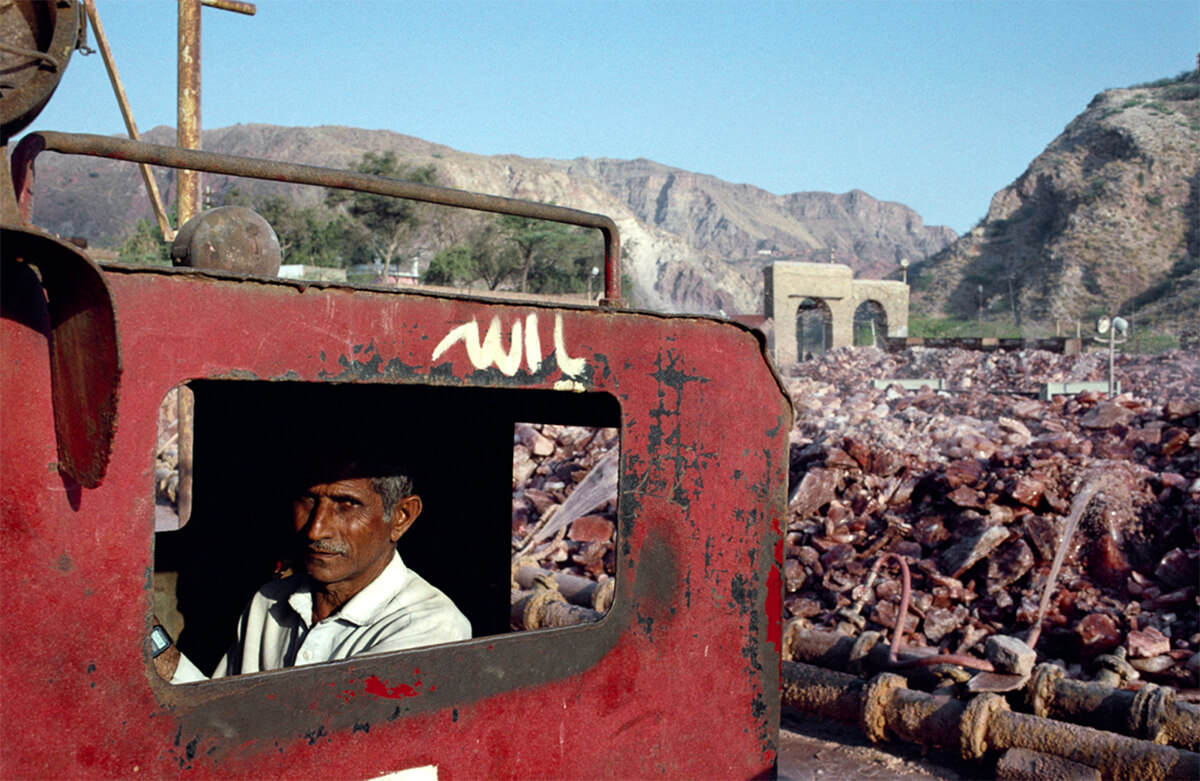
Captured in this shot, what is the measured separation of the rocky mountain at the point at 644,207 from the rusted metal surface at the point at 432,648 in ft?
211

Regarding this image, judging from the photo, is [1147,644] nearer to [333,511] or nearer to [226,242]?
[333,511]

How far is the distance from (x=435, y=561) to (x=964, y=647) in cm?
431

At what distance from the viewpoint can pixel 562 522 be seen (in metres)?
8.75

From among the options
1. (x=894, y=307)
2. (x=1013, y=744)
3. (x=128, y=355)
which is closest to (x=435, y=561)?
(x=128, y=355)

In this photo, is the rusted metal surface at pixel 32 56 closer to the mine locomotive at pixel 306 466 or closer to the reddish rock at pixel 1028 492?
the mine locomotive at pixel 306 466

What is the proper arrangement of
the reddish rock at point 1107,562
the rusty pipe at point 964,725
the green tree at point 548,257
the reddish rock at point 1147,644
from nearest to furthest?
the rusty pipe at point 964,725 → the reddish rock at point 1147,644 → the reddish rock at point 1107,562 → the green tree at point 548,257

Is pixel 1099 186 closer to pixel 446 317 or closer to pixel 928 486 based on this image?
pixel 928 486

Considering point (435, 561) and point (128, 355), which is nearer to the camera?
point (128, 355)

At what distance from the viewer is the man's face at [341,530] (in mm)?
2545

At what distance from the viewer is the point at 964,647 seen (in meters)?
6.35

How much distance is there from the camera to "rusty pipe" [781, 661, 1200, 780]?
392 centimetres

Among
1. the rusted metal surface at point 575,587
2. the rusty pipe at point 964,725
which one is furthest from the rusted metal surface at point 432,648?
the rusted metal surface at point 575,587

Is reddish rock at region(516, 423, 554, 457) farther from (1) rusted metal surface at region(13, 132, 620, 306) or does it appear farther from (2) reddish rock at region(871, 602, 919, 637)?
(1) rusted metal surface at region(13, 132, 620, 306)

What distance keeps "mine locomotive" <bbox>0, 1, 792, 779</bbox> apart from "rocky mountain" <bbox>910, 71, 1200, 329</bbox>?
47837mm
